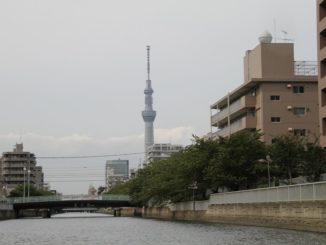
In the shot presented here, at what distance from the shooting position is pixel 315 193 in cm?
4438

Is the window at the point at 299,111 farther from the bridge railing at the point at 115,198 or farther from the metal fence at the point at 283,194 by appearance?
the bridge railing at the point at 115,198

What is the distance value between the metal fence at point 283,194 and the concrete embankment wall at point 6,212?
2745 inches

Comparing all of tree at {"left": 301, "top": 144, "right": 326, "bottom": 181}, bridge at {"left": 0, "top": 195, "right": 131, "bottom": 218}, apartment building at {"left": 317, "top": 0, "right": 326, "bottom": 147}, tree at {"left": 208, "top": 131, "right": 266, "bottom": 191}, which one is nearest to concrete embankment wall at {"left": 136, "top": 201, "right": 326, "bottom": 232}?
tree at {"left": 208, "top": 131, "right": 266, "bottom": 191}

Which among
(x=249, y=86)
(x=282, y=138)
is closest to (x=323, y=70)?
(x=282, y=138)

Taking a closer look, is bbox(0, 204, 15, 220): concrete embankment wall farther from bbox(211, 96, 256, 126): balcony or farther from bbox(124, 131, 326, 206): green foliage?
bbox(211, 96, 256, 126): balcony

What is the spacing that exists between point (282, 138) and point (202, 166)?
16878 mm

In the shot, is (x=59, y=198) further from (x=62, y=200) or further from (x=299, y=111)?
(x=299, y=111)

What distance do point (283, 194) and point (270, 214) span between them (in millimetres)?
3171

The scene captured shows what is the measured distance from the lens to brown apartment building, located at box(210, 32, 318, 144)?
314 ft

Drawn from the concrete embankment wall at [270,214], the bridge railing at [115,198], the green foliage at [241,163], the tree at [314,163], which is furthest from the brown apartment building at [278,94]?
the bridge railing at [115,198]

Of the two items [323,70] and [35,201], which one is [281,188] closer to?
[323,70]

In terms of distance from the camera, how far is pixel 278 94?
317 feet

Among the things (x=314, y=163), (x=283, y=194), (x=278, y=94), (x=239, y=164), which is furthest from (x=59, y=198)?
(x=283, y=194)

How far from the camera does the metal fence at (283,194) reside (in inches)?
1730
